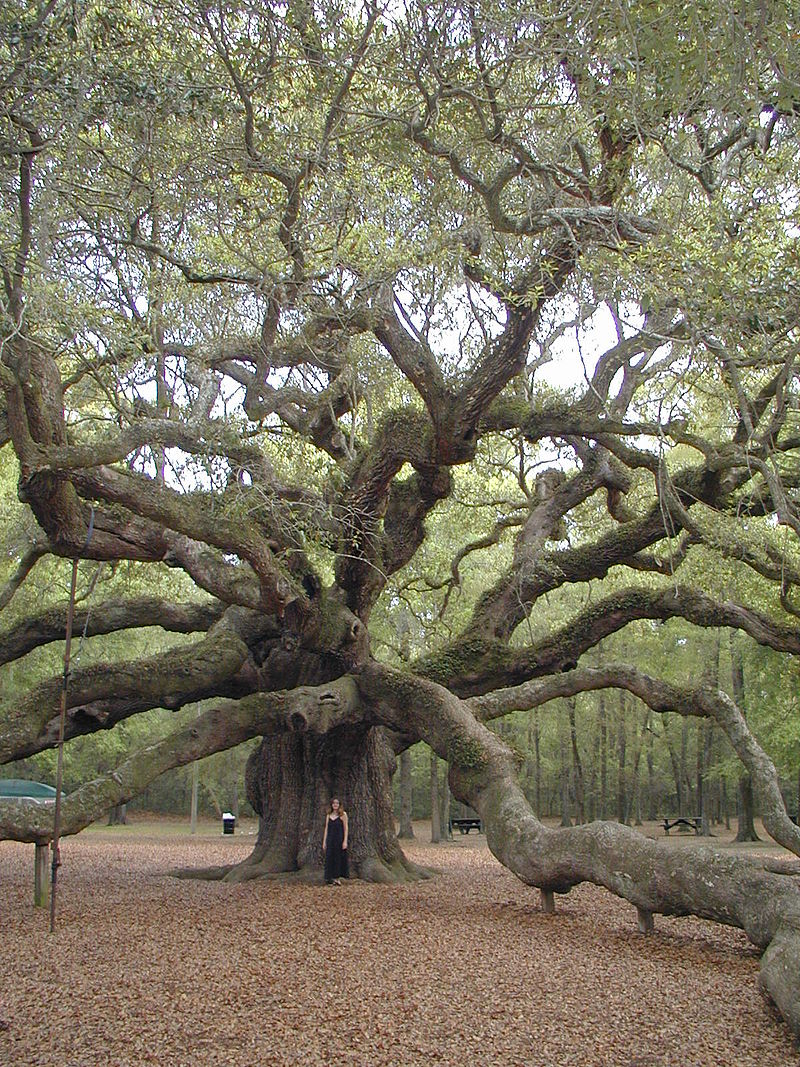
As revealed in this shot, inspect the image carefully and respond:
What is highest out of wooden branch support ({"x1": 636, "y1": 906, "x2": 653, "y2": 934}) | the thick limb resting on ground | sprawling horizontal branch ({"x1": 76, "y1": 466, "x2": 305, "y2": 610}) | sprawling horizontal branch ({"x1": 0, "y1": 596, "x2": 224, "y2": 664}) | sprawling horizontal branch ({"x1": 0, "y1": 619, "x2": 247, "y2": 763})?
sprawling horizontal branch ({"x1": 76, "y1": 466, "x2": 305, "y2": 610})

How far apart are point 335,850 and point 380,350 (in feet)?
21.1

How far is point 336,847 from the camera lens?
1066 cm

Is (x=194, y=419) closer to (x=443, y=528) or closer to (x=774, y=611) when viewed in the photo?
(x=443, y=528)

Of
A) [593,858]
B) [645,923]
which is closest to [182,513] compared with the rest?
[593,858]

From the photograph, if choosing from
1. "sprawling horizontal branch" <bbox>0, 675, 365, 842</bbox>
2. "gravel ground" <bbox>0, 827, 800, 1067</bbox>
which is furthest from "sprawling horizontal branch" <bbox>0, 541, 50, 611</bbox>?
"gravel ground" <bbox>0, 827, 800, 1067</bbox>

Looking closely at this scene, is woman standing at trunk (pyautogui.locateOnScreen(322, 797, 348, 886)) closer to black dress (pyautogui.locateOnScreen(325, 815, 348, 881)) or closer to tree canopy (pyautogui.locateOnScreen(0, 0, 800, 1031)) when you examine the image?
black dress (pyautogui.locateOnScreen(325, 815, 348, 881))

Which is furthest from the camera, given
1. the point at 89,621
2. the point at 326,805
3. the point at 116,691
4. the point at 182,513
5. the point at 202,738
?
the point at 326,805

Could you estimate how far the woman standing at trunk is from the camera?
417 inches

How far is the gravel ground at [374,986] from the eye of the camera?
4.32 meters

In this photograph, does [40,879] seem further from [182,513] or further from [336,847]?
[182,513]

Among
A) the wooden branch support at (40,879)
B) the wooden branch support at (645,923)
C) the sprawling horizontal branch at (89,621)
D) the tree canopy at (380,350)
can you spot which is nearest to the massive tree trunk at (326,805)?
the tree canopy at (380,350)

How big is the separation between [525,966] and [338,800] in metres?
5.54

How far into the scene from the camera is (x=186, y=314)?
409 inches

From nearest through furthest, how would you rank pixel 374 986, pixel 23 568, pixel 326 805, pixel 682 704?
pixel 374 986 → pixel 682 704 → pixel 23 568 → pixel 326 805
